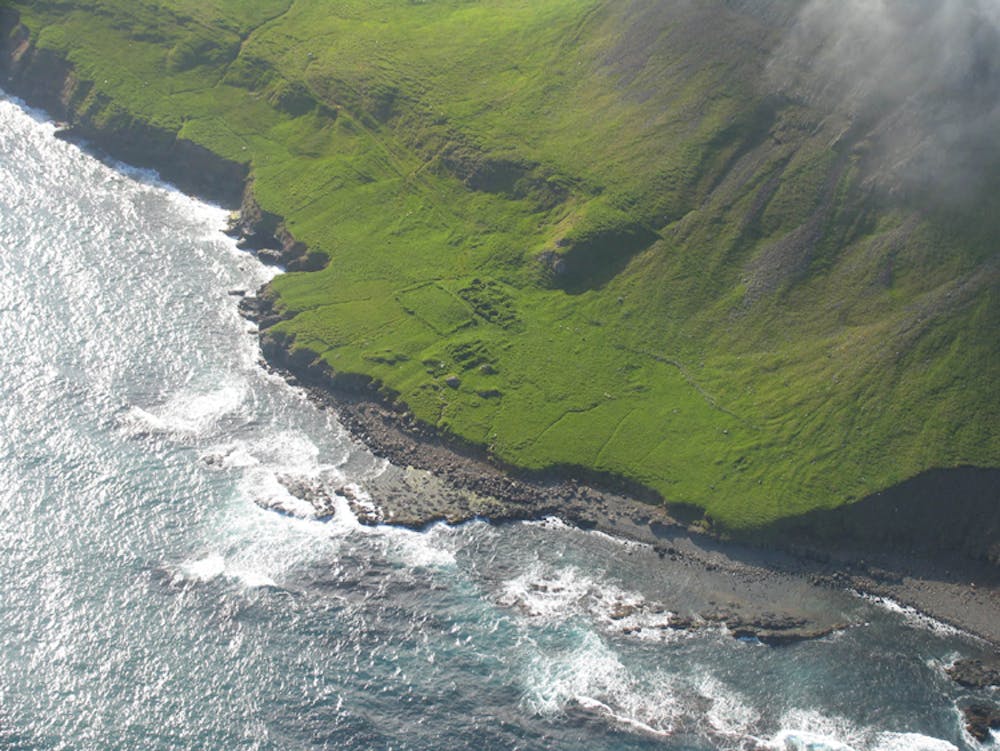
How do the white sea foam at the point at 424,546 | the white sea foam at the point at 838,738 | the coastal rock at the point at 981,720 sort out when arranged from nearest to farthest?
the white sea foam at the point at 838,738 < the coastal rock at the point at 981,720 < the white sea foam at the point at 424,546

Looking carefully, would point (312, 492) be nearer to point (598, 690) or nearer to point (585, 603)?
point (585, 603)

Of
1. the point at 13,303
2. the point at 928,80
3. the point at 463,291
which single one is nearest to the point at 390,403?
the point at 463,291

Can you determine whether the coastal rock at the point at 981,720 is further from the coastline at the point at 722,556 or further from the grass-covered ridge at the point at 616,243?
the grass-covered ridge at the point at 616,243

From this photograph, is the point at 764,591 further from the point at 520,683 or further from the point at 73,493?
the point at 73,493

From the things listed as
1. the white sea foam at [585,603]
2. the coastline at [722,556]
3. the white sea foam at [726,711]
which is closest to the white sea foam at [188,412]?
the coastline at [722,556]

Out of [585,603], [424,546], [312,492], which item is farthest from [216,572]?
[585,603]

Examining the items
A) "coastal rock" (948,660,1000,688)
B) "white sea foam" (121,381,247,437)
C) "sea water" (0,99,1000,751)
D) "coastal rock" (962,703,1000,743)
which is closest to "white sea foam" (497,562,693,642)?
"sea water" (0,99,1000,751)

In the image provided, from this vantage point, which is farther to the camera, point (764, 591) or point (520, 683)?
point (764, 591)
